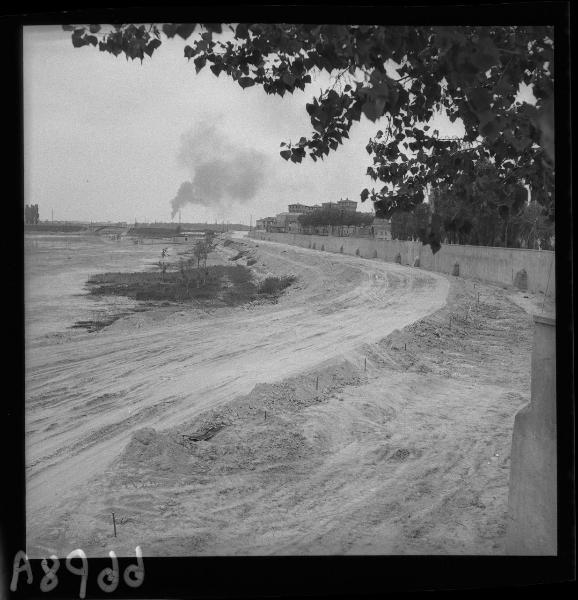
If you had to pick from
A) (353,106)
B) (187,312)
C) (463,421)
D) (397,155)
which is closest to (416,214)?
(397,155)

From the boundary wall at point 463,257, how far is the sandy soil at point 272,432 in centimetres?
21

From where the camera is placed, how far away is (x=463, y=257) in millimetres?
4715

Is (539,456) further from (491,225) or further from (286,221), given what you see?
(286,221)

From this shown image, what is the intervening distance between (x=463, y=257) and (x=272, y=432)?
2.19 metres

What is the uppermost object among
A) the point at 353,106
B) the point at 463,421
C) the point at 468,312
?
the point at 353,106

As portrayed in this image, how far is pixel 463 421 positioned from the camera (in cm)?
391

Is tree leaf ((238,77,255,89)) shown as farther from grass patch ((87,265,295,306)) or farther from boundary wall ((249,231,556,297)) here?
grass patch ((87,265,295,306))

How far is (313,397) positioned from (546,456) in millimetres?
2311

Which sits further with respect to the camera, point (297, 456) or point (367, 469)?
point (297, 456)

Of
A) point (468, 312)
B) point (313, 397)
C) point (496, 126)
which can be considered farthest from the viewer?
point (468, 312)

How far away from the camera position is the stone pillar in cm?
303

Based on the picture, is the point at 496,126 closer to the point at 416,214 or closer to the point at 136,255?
the point at 416,214

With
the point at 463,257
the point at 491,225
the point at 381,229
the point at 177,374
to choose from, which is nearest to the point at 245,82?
the point at 381,229

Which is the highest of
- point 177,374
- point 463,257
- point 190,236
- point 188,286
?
point 190,236
